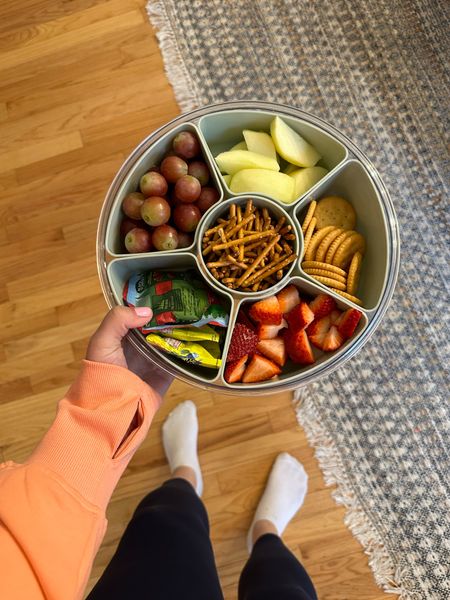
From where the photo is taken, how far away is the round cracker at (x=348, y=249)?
2.82 ft

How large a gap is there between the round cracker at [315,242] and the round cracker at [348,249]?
1.4 inches

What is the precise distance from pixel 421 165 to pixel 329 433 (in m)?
0.70

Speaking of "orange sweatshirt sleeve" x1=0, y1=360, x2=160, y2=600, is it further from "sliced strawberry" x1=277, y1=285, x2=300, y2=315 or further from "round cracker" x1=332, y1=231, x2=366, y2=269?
"round cracker" x1=332, y1=231, x2=366, y2=269

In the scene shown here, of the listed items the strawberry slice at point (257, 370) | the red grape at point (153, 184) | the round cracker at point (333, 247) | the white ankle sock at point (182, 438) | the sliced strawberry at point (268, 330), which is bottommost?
the white ankle sock at point (182, 438)

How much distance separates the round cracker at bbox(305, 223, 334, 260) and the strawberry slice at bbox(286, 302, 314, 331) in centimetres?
8

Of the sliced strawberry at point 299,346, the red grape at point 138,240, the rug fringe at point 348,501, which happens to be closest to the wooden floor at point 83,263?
the rug fringe at point 348,501

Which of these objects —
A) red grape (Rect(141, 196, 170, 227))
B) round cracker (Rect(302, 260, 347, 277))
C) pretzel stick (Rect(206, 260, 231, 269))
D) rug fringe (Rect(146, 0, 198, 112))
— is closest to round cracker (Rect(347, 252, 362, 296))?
round cracker (Rect(302, 260, 347, 277))

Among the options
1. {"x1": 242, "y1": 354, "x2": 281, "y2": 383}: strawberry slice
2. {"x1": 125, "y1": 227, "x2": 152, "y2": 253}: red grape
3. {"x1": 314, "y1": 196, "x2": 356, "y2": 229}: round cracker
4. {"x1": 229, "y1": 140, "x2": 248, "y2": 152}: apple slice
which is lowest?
{"x1": 242, "y1": 354, "x2": 281, "y2": 383}: strawberry slice

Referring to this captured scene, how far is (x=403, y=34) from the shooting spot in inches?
52.1

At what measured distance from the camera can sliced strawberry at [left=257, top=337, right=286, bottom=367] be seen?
0.87 metres

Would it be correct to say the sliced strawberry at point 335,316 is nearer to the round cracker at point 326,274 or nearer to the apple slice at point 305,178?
the round cracker at point 326,274

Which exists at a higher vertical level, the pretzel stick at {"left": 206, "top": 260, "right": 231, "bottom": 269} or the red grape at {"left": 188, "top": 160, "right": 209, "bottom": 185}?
the red grape at {"left": 188, "top": 160, "right": 209, "bottom": 185}

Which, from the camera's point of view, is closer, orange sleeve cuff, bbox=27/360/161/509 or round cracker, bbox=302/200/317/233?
orange sleeve cuff, bbox=27/360/161/509

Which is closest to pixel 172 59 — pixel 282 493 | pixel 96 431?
pixel 96 431
